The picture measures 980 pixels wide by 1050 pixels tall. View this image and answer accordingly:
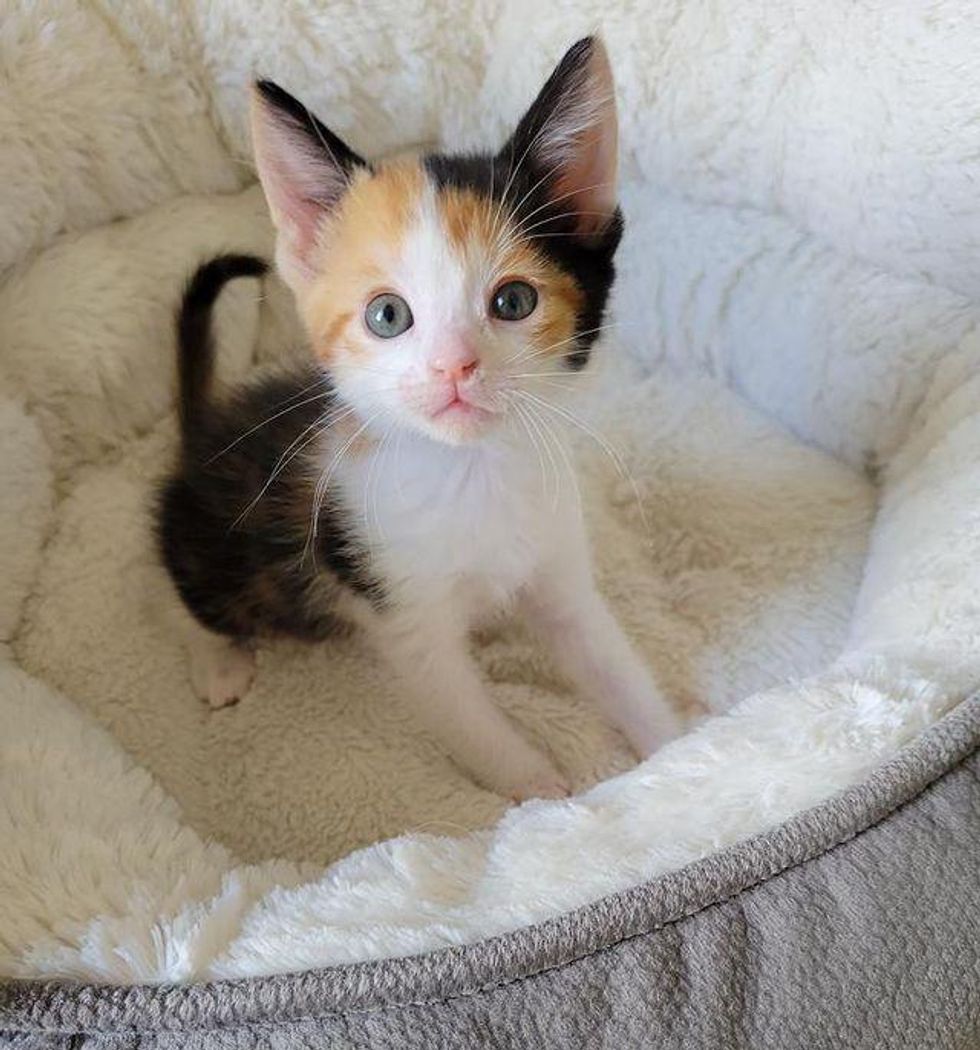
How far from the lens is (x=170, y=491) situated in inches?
58.7

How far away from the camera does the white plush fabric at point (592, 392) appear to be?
1.24 m

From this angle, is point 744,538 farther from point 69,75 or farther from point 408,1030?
point 69,75

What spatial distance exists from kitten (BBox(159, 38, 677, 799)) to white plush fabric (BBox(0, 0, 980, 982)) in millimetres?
115

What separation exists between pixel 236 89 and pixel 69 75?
0.25m

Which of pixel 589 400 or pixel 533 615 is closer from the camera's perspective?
pixel 533 615

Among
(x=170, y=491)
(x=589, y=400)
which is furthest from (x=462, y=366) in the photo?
(x=589, y=400)

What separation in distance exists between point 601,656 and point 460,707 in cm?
20

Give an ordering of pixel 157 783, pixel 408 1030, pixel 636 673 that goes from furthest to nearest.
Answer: pixel 636 673 → pixel 157 783 → pixel 408 1030

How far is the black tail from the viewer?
1471 millimetres

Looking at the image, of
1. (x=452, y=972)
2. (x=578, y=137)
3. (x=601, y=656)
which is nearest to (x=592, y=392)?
(x=601, y=656)

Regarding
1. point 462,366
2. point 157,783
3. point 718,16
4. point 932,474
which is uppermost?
point 718,16

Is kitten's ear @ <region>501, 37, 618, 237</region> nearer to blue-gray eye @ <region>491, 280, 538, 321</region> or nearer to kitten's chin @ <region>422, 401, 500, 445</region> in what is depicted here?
blue-gray eye @ <region>491, 280, 538, 321</region>

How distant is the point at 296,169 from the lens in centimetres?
115

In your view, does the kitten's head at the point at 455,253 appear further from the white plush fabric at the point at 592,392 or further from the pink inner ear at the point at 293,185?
the white plush fabric at the point at 592,392
